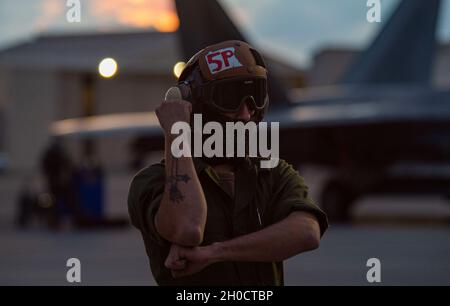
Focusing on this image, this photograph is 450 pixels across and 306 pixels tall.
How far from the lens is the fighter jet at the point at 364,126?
15039 mm

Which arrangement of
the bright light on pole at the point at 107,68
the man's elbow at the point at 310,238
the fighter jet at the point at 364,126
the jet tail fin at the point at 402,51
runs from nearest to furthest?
the man's elbow at the point at 310,238
the bright light on pole at the point at 107,68
the fighter jet at the point at 364,126
the jet tail fin at the point at 402,51

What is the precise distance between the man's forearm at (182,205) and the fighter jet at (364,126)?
44.4 feet

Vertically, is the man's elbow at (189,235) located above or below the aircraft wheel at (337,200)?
below

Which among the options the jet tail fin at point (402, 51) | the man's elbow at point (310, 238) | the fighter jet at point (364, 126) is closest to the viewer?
the man's elbow at point (310, 238)

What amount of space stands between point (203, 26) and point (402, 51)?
23.1 ft

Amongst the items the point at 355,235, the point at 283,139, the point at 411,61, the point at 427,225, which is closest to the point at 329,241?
the point at 355,235

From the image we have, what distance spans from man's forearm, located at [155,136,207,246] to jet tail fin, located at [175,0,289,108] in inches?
612

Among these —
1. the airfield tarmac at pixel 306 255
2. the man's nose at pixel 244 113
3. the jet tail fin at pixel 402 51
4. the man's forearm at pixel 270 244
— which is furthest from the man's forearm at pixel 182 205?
the jet tail fin at pixel 402 51

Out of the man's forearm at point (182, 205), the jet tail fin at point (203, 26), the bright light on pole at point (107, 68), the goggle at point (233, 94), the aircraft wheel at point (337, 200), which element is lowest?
the man's forearm at point (182, 205)

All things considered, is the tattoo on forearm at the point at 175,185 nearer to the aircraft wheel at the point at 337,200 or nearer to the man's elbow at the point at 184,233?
the man's elbow at the point at 184,233

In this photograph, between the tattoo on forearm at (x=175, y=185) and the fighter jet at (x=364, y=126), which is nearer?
the tattoo on forearm at (x=175, y=185)

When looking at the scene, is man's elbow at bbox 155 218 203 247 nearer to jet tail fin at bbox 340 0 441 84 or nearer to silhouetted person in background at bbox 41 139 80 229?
silhouetted person in background at bbox 41 139 80 229

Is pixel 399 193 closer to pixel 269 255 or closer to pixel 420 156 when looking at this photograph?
pixel 420 156

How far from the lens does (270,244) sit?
5.89 feet
